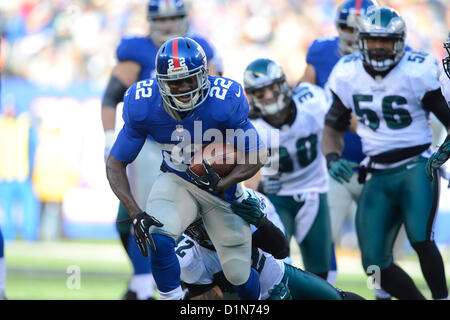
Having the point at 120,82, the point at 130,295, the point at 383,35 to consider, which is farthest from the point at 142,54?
the point at 383,35

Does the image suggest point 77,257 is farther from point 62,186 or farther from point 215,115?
point 215,115

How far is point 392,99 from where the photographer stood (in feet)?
15.1

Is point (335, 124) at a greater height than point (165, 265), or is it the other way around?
point (335, 124)

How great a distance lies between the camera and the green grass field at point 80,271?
608 centimetres

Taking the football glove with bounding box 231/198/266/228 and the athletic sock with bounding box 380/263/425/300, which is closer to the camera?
the football glove with bounding box 231/198/266/228

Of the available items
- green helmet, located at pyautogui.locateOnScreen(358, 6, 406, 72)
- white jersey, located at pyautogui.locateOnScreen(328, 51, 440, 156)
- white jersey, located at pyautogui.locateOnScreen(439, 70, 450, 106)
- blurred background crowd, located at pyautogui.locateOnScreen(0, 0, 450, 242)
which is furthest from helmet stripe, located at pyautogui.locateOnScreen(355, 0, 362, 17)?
blurred background crowd, located at pyautogui.locateOnScreen(0, 0, 450, 242)

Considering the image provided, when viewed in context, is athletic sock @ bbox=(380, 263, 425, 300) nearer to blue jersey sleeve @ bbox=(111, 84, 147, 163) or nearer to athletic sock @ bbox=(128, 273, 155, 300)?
athletic sock @ bbox=(128, 273, 155, 300)

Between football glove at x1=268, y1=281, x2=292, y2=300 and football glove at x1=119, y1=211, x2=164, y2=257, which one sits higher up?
football glove at x1=119, y1=211, x2=164, y2=257

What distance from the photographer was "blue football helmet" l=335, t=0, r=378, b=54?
5566mm

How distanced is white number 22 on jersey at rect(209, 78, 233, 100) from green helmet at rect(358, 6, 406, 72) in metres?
A: 1.01

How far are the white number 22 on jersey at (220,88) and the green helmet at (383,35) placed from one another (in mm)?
1014

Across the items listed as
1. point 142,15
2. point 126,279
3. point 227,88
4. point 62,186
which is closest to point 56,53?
point 142,15

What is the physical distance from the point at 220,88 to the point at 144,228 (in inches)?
28.3

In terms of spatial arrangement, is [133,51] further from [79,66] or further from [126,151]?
[79,66]
